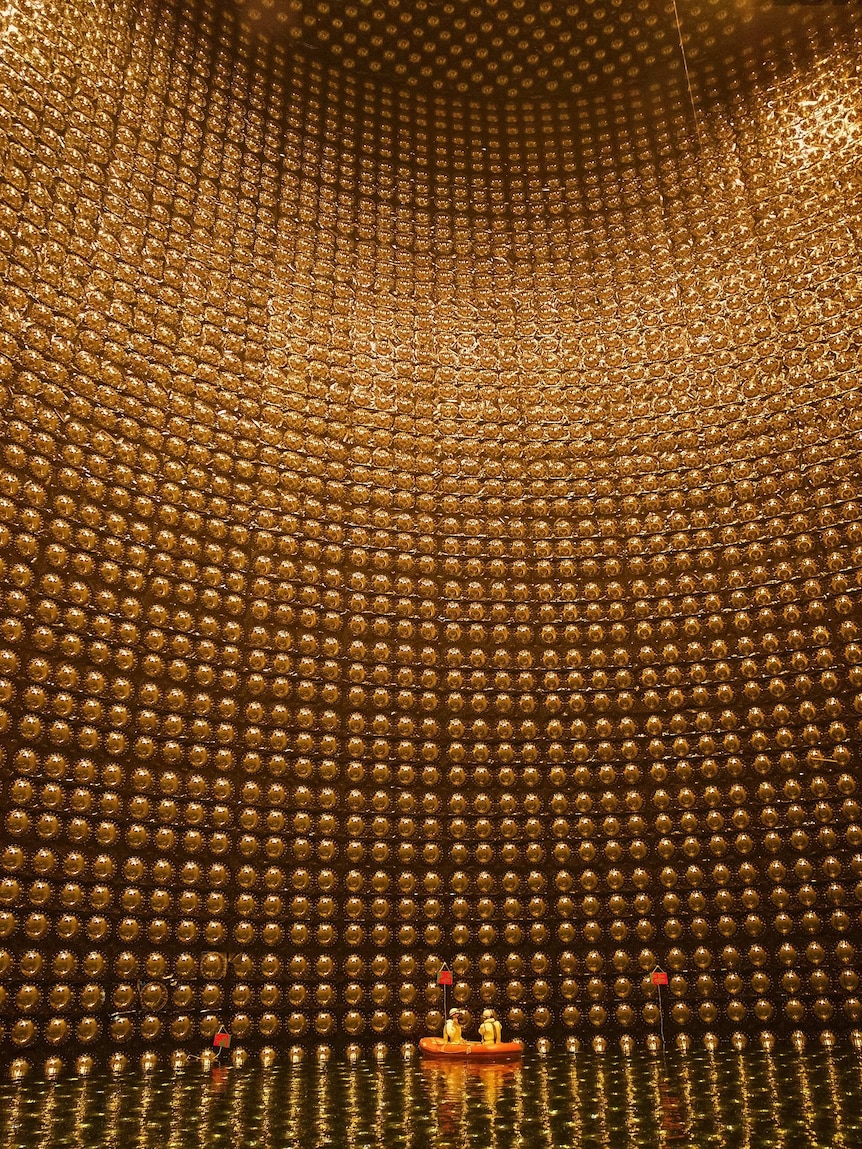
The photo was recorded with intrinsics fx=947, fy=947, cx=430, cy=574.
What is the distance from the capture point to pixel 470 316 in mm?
10820

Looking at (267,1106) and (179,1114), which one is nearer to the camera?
(179,1114)

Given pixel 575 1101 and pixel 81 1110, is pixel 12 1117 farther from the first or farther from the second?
pixel 575 1101

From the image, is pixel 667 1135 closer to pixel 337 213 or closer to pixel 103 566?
pixel 103 566

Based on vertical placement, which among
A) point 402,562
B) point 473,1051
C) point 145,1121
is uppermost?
point 402,562

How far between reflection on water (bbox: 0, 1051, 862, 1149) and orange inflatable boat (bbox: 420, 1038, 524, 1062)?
0.07m

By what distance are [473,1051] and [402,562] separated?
Answer: 4404mm

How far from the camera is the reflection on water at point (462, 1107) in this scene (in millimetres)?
4004

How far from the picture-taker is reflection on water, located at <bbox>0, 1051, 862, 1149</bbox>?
400cm

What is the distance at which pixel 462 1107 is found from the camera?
4.87 meters

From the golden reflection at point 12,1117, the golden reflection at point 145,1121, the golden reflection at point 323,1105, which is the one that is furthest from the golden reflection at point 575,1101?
the golden reflection at point 12,1117

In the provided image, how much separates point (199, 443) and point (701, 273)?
5911 mm

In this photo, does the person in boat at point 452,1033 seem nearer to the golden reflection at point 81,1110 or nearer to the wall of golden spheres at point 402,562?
the wall of golden spheres at point 402,562

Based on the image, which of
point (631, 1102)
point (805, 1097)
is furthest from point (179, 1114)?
point (805, 1097)

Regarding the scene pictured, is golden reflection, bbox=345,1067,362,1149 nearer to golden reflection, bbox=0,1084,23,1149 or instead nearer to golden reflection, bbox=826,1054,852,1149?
golden reflection, bbox=0,1084,23,1149
